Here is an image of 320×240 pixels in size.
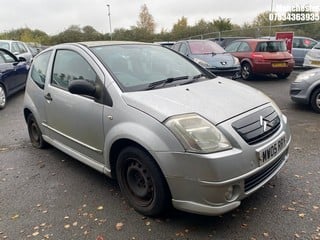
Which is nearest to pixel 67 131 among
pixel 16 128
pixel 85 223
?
pixel 85 223

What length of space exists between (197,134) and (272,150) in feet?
2.56

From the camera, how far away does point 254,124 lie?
9.11ft

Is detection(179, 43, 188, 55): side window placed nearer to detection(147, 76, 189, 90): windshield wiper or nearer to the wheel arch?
the wheel arch

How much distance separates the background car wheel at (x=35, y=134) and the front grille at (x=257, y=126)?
3132 mm

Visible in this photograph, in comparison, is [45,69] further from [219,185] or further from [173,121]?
[219,185]

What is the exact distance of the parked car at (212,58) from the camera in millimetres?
9844

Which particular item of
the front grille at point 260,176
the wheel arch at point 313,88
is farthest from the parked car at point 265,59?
the front grille at point 260,176

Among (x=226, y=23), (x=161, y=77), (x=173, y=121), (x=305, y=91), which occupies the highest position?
(x=226, y=23)

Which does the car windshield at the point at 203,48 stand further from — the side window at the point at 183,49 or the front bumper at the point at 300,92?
the front bumper at the point at 300,92

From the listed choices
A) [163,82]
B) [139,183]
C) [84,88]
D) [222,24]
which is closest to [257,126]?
[163,82]

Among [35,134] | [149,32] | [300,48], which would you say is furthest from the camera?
[149,32]

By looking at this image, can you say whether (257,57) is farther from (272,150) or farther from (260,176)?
(260,176)

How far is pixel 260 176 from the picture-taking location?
109 inches

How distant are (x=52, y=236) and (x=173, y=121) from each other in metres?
1.46
